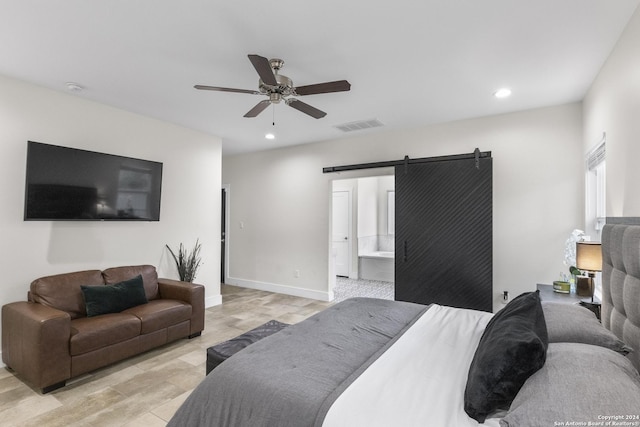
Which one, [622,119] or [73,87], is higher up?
[73,87]

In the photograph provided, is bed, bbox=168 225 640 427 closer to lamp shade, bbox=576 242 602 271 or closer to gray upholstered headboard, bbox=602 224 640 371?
gray upholstered headboard, bbox=602 224 640 371

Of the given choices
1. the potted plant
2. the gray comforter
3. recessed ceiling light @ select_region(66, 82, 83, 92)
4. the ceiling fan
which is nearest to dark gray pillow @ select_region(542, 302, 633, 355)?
the gray comforter

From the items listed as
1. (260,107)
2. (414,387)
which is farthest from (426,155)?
(414,387)

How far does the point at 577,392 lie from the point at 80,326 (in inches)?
135

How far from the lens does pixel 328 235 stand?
542 cm

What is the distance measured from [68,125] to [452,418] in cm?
427

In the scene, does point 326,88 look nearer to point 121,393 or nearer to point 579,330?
point 579,330

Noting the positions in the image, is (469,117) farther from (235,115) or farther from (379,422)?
(379,422)

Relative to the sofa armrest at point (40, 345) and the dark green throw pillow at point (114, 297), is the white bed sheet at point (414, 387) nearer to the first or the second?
the sofa armrest at point (40, 345)

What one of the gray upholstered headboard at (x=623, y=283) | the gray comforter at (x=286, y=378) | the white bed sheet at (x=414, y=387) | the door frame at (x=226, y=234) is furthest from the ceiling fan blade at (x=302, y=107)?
the door frame at (x=226, y=234)

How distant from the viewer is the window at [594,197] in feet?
10.6

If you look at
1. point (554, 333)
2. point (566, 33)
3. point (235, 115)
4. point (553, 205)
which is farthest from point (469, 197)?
point (235, 115)

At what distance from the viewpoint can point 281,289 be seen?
5.89m

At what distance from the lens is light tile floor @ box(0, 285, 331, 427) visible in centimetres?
220
